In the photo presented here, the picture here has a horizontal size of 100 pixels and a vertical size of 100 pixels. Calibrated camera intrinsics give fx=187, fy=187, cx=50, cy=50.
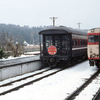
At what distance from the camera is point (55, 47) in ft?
50.0

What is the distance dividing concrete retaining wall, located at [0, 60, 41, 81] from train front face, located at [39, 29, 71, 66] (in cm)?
117

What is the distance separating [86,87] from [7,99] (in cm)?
376

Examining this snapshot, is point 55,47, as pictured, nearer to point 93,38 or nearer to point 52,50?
point 52,50

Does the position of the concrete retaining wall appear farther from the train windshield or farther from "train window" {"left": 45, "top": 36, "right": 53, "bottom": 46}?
the train windshield

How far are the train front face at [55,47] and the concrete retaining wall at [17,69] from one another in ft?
3.83

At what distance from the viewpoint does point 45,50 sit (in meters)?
16.0

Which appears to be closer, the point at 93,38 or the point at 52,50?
the point at 93,38

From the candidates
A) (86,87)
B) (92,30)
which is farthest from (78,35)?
(86,87)

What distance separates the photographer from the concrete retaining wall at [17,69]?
11.2m

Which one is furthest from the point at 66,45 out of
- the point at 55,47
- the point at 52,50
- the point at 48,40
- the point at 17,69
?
the point at 17,69

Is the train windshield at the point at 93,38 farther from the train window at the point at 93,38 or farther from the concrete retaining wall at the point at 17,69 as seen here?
the concrete retaining wall at the point at 17,69

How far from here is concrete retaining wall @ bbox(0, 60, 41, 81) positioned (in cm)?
1117

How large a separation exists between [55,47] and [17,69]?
160 inches

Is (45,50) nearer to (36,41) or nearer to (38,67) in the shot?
(38,67)
